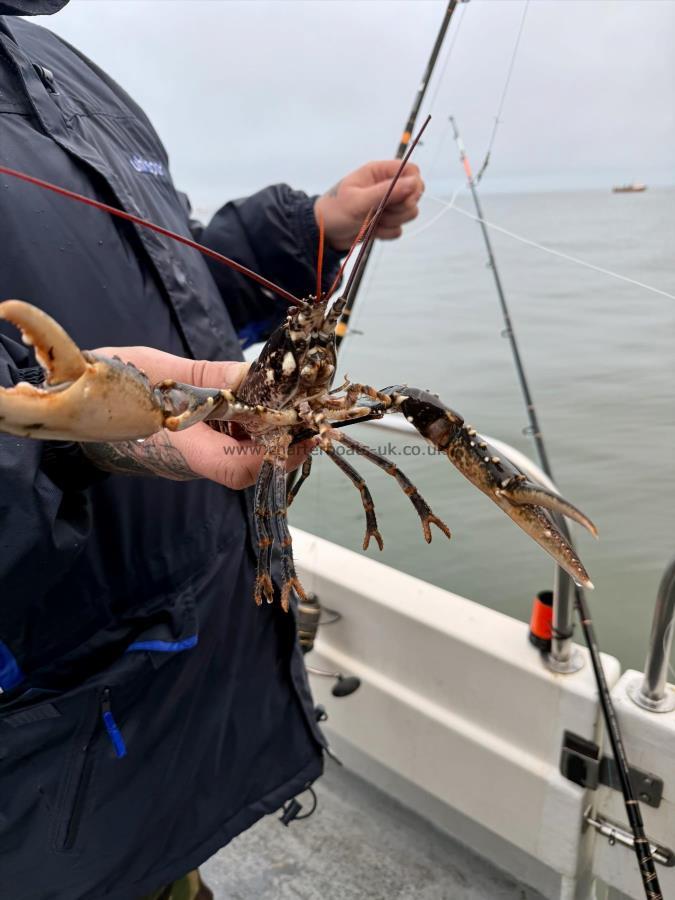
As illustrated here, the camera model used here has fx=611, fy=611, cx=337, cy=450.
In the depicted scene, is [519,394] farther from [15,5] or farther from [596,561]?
[15,5]

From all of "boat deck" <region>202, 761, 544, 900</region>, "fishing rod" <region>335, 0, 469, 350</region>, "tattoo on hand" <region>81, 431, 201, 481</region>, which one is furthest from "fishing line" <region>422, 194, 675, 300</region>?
"boat deck" <region>202, 761, 544, 900</region>

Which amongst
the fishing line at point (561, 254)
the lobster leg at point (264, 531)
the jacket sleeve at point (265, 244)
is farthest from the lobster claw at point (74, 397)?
the fishing line at point (561, 254)

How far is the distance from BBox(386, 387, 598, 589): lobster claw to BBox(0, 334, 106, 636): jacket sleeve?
603 millimetres

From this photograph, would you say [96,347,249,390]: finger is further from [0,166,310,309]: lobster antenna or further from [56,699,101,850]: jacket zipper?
[56,699,101,850]: jacket zipper

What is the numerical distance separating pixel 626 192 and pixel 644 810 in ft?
5.54

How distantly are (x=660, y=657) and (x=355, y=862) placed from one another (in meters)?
1.32

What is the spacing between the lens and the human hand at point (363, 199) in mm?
1679

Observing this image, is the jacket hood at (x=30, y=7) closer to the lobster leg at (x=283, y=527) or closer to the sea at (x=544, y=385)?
the lobster leg at (x=283, y=527)

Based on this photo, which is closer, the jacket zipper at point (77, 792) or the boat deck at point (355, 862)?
the jacket zipper at point (77, 792)

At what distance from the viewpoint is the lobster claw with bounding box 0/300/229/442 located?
70cm

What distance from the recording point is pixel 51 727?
1.13 m

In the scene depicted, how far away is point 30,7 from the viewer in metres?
1.14

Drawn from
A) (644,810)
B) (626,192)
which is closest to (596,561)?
(644,810)

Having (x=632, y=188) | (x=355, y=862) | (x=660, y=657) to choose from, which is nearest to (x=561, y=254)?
(x=632, y=188)
